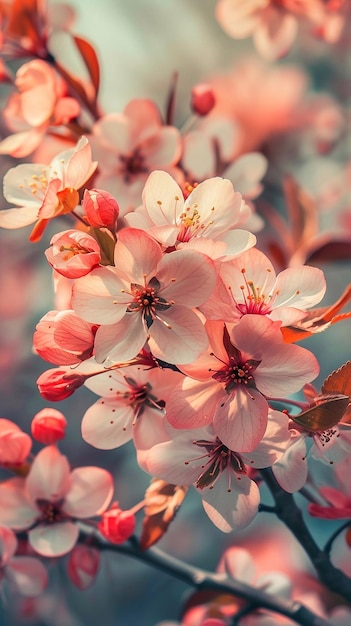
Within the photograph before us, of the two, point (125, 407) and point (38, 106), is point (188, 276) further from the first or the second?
point (38, 106)

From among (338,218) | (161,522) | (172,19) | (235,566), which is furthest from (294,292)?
(172,19)

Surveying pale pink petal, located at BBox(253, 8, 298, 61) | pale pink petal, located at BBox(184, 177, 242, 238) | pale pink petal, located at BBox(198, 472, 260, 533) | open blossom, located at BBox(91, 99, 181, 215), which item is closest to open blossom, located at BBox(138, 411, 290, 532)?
pale pink petal, located at BBox(198, 472, 260, 533)

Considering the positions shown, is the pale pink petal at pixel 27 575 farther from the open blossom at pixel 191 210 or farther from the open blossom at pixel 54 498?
the open blossom at pixel 191 210

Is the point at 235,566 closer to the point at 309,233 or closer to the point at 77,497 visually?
the point at 77,497

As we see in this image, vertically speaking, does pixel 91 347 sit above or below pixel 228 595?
above

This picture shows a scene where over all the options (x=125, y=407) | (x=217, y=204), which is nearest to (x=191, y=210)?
(x=217, y=204)
